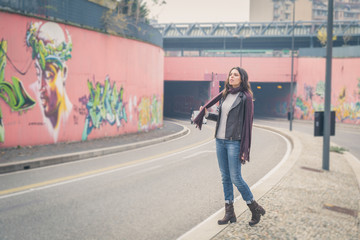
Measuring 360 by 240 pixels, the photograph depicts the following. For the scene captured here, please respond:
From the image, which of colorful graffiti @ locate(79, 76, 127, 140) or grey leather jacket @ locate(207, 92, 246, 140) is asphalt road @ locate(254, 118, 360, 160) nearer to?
colorful graffiti @ locate(79, 76, 127, 140)

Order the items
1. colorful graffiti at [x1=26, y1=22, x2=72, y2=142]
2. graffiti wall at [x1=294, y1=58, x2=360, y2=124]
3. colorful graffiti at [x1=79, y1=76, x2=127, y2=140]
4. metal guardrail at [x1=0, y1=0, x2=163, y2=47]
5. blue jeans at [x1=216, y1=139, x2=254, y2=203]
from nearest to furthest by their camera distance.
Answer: blue jeans at [x1=216, y1=139, x2=254, y2=203]
metal guardrail at [x1=0, y1=0, x2=163, y2=47]
colorful graffiti at [x1=26, y1=22, x2=72, y2=142]
colorful graffiti at [x1=79, y1=76, x2=127, y2=140]
graffiti wall at [x1=294, y1=58, x2=360, y2=124]

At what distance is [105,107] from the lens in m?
15.3

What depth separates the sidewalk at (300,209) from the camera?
4.47 metres

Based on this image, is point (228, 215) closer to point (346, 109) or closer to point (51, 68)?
point (51, 68)

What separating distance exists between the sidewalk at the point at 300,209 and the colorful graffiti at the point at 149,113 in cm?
1015

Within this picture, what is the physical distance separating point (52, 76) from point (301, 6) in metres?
93.9

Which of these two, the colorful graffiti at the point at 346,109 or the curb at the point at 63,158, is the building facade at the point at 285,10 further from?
the curb at the point at 63,158

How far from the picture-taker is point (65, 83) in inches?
529

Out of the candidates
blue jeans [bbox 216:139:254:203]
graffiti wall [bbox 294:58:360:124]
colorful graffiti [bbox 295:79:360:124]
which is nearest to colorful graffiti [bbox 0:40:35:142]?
blue jeans [bbox 216:139:254:203]

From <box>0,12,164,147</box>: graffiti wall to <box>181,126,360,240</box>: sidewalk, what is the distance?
27.3 ft

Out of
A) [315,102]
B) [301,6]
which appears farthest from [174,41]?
[301,6]

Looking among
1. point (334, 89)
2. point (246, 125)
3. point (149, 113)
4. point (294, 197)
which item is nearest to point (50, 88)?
point (149, 113)

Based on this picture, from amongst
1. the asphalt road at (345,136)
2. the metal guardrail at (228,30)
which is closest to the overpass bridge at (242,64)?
the metal guardrail at (228,30)

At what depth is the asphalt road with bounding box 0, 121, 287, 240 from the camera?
491 centimetres
